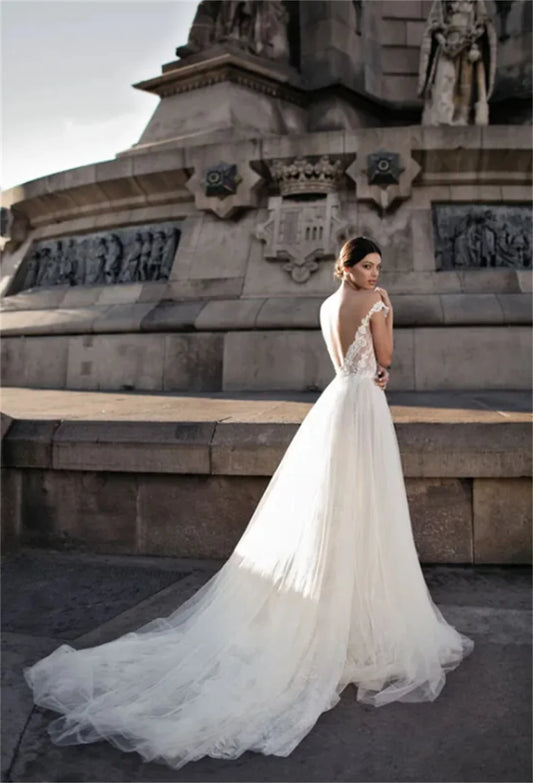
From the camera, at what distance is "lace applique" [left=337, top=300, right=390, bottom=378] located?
11.8 ft

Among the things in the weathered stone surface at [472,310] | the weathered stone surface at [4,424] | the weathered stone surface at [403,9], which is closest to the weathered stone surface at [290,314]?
the weathered stone surface at [472,310]

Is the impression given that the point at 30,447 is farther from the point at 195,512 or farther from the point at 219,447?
the point at 219,447

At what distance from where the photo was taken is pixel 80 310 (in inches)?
402

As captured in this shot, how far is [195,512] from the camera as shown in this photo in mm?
5250

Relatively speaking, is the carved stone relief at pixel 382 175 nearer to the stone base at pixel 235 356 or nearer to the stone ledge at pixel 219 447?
the stone base at pixel 235 356

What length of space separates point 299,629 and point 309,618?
0.23ft

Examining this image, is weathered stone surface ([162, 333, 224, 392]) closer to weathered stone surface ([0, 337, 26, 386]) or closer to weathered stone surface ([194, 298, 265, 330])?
weathered stone surface ([194, 298, 265, 330])

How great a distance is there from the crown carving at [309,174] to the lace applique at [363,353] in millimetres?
6142

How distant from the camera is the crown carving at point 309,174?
9.27 meters

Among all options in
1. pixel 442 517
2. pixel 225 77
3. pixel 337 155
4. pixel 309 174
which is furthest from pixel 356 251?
pixel 225 77

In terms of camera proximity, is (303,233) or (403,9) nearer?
(303,233)

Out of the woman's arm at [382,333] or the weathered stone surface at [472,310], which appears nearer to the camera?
the woman's arm at [382,333]

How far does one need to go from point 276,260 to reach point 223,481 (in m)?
4.88

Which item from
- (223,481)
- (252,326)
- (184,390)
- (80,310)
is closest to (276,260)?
(252,326)
